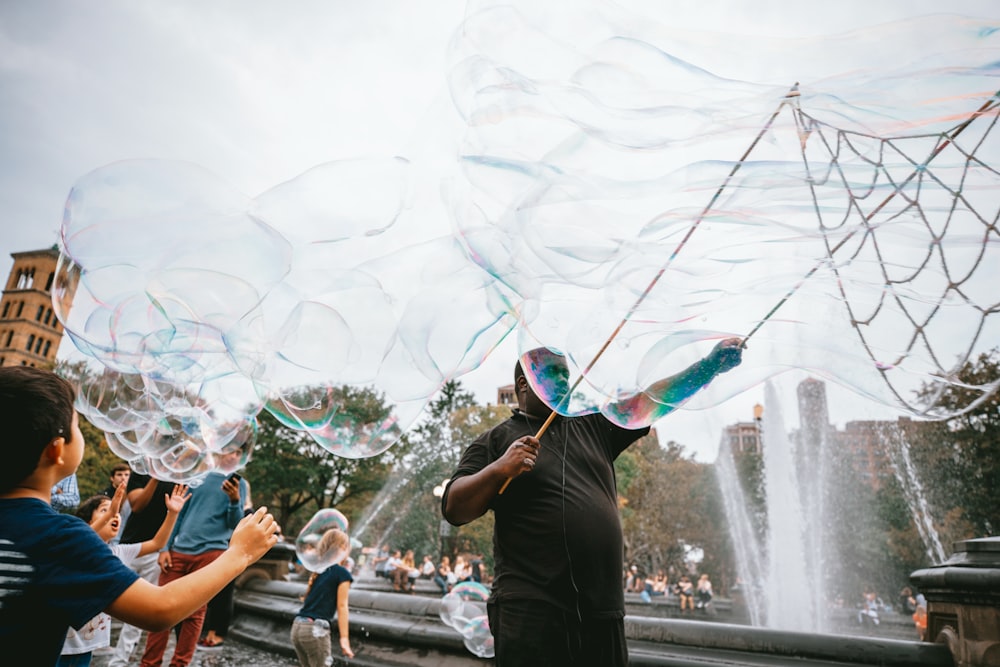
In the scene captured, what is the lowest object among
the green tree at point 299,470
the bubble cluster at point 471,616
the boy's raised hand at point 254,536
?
the bubble cluster at point 471,616

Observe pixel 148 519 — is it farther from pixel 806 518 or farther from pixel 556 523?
pixel 806 518

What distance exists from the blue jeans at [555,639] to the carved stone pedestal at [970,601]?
3.36 metres

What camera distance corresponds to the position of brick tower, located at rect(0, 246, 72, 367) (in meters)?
76.8

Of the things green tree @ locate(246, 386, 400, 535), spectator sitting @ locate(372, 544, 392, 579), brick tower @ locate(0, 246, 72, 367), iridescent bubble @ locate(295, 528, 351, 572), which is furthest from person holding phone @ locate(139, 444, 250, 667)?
brick tower @ locate(0, 246, 72, 367)

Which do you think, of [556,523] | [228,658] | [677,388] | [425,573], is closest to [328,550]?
[228,658]

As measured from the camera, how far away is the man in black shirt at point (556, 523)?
2.36m

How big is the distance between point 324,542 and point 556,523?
3347mm

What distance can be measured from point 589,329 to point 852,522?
115 feet

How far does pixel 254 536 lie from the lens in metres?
2.02

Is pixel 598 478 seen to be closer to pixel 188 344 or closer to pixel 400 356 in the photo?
pixel 400 356

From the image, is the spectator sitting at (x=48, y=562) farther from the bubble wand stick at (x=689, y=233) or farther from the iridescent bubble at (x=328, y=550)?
the iridescent bubble at (x=328, y=550)

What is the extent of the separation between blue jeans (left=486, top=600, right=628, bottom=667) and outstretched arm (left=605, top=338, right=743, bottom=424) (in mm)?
870

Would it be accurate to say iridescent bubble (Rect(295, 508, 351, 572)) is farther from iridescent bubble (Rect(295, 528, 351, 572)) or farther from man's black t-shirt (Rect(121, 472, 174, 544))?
man's black t-shirt (Rect(121, 472, 174, 544))

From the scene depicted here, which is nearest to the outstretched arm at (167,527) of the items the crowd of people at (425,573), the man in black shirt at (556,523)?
the man in black shirt at (556,523)
